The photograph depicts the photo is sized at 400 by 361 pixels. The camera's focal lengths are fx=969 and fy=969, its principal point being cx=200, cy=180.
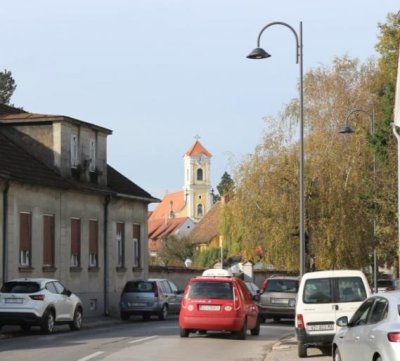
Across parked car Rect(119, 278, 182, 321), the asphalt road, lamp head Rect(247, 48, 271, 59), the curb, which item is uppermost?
lamp head Rect(247, 48, 271, 59)

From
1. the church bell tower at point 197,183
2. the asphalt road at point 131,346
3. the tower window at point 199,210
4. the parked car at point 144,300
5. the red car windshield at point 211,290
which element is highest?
the church bell tower at point 197,183

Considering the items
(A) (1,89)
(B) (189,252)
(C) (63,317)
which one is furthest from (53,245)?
(B) (189,252)

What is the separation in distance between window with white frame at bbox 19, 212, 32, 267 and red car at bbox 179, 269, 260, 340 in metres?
10.8

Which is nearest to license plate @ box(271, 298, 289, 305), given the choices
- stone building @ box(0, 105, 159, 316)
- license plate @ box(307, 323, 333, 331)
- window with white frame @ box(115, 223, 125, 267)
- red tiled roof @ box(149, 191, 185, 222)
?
stone building @ box(0, 105, 159, 316)

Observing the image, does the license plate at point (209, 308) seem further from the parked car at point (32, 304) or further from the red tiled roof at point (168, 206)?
the red tiled roof at point (168, 206)

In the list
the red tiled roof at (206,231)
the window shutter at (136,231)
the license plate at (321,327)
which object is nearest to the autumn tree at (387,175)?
the license plate at (321,327)

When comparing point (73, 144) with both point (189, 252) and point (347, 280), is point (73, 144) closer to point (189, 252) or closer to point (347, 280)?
point (347, 280)

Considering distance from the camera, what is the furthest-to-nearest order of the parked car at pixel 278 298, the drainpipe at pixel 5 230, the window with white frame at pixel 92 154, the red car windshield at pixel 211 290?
the window with white frame at pixel 92 154 → the parked car at pixel 278 298 → the drainpipe at pixel 5 230 → the red car windshield at pixel 211 290

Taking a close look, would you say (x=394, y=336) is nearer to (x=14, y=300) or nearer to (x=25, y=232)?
(x=14, y=300)

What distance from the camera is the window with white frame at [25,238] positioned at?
35031 mm

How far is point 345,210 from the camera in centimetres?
4184

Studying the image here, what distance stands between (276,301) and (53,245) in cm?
894

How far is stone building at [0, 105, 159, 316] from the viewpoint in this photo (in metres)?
34.9

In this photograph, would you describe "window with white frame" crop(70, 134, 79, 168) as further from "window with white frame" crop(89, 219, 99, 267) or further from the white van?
the white van
